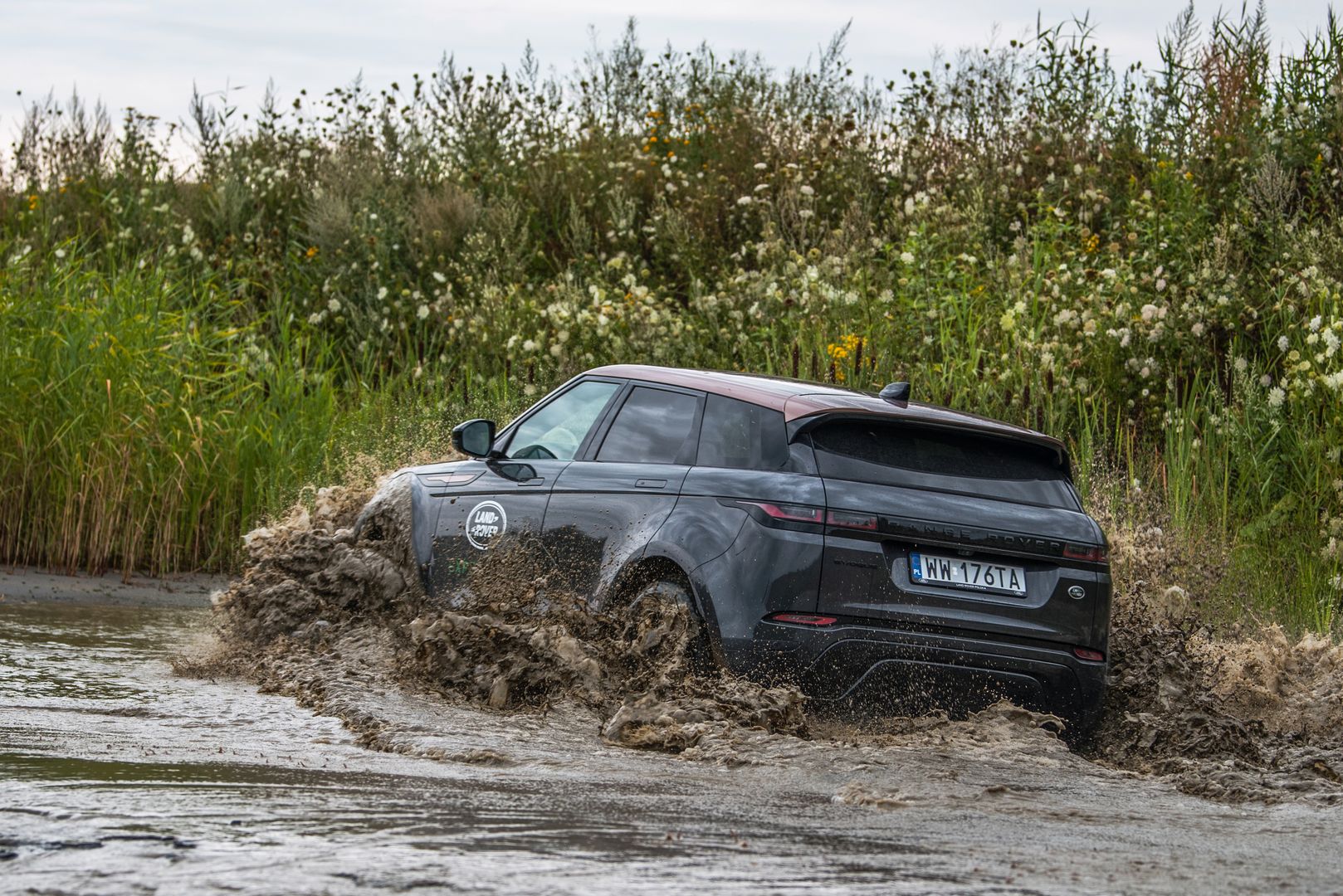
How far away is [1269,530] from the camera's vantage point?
1119 cm

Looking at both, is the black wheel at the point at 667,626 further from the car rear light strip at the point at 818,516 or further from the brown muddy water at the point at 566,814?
the car rear light strip at the point at 818,516

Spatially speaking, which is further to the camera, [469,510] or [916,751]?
[469,510]

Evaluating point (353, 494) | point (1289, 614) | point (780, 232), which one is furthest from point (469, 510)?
point (780, 232)

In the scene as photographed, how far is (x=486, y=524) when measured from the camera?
26.0 ft

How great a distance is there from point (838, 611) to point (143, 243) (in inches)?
619

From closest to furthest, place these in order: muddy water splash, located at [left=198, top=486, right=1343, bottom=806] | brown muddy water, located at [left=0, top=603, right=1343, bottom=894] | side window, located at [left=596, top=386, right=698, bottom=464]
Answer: brown muddy water, located at [left=0, top=603, right=1343, bottom=894] → muddy water splash, located at [left=198, top=486, right=1343, bottom=806] → side window, located at [left=596, top=386, right=698, bottom=464]

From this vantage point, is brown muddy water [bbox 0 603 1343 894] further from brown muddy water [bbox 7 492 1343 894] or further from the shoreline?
the shoreline

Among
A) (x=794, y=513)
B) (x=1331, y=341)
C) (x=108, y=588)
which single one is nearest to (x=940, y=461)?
(x=794, y=513)

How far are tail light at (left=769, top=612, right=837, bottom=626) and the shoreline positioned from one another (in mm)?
7092

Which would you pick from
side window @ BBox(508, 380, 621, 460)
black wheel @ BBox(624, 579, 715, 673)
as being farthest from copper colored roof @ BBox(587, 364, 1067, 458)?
black wheel @ BBox(624, 579, 715, 673)

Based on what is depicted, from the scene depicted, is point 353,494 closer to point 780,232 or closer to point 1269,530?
point 1269,530

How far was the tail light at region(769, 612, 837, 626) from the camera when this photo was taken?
614 centimetres

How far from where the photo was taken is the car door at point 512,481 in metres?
7.60

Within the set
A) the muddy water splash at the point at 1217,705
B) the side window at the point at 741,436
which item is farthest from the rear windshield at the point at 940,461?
the muddy water splash at the point at 1217,705
